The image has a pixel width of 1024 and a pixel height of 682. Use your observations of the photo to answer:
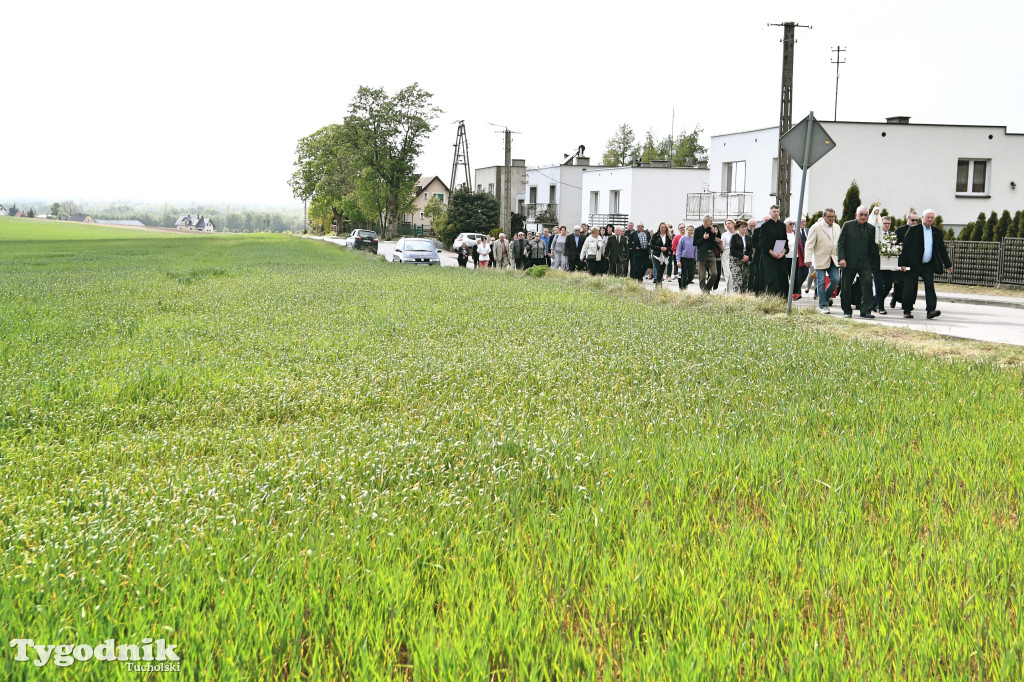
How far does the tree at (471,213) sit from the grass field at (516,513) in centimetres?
6685

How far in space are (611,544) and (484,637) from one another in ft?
3.72

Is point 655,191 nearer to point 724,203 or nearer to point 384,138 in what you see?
point 724,203

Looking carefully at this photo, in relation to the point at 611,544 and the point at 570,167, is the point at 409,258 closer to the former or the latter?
the point at 611,544

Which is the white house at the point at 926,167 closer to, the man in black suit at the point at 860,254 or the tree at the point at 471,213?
the man in black suit at the point at 860,254

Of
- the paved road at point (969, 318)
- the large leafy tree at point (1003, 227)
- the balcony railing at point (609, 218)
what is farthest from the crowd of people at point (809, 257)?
the balcony railing at point (609, 218)

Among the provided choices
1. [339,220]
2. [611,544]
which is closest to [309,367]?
[611,544]

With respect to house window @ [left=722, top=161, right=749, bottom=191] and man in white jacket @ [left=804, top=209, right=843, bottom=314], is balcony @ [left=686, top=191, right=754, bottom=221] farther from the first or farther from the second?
man in white jacket @ [left=804, top=209, right=843, bottom=314]

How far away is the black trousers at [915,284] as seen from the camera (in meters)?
16.9

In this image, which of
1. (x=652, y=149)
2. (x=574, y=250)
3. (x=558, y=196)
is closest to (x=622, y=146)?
(x=652, y=149)

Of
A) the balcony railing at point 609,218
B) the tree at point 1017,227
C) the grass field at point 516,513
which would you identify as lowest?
the grass field at point 516,513

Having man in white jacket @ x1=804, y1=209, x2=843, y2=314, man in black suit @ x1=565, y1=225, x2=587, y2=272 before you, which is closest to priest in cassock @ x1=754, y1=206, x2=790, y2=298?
man in white jacket @ x1=804, y1=209, x2=843, y2=314

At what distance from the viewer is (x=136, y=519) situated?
4.34 m

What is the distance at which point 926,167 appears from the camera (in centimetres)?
4188

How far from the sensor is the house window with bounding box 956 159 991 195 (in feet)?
139
